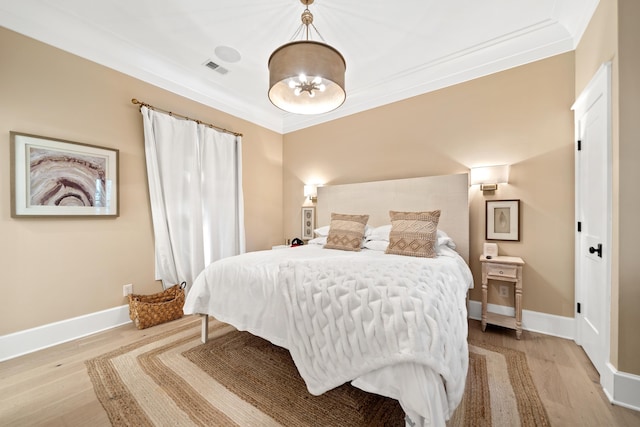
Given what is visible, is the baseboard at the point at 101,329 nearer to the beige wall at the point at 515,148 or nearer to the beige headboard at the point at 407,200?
the beige wall at the point at 515,148

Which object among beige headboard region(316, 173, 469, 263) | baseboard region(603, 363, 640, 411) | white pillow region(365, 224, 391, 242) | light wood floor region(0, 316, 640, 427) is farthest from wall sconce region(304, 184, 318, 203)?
baseboard region(603, 363, 640, 411)

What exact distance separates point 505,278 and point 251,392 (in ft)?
7.86

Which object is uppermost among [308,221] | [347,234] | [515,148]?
[515,148]

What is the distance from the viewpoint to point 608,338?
1.64 m

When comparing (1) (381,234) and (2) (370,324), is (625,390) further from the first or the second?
(1) (381,234)

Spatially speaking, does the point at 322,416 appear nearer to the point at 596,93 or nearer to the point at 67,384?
the point at 67,384

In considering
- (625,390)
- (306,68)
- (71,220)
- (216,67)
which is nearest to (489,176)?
(625,390)

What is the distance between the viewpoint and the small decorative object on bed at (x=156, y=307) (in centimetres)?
254

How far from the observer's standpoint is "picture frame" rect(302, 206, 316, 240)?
4.21 meters

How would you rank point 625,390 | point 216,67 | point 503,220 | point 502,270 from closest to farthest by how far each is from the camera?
1. point 625,390
2. point 502,270
3. point 503,220
4. point 216,67

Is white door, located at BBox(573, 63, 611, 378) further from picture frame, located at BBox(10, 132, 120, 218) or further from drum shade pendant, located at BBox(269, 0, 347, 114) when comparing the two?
picture frame, located at BBox(10, 132, 120, 218)

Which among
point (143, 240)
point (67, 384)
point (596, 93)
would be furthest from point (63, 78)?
point (596, 93)

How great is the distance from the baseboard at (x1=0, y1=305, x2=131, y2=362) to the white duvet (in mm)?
1671

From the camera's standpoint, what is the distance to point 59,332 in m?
2.28
